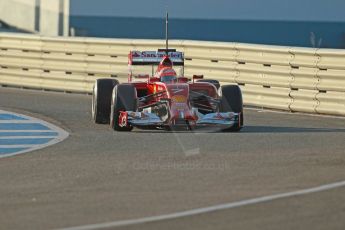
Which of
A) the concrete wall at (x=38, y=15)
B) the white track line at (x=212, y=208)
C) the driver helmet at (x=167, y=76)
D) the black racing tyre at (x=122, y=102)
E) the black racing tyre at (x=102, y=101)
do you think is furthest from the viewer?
the concrete wall at (x=38, y=15)

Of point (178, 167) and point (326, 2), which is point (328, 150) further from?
point (326, 2)

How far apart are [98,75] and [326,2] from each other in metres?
19.2

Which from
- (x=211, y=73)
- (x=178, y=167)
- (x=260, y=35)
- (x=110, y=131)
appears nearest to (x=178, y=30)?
(x=260, y=35)

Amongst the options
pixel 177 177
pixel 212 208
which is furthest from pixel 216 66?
pixel 212 208

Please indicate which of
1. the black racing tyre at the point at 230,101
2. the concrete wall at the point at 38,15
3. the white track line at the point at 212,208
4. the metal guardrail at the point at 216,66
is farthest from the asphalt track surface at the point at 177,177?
the concrete wall at the point at 38,15

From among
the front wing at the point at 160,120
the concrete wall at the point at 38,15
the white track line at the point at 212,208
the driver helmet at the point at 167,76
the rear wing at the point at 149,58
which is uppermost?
the concrete wall at the point at 38,15

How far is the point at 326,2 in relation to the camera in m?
40.7

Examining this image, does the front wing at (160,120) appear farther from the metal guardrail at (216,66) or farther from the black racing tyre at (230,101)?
the metal guardrail at (216,66)

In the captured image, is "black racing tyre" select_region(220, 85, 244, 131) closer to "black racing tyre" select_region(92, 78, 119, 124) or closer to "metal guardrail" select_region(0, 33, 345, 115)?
"black racing tyre" select_region(92, 78, 119, 124)

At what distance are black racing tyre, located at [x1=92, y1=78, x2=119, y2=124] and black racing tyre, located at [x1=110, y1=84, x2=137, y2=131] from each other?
916 millimetres

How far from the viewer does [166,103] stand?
50.1ft

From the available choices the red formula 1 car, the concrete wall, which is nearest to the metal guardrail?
the red formula 1 car

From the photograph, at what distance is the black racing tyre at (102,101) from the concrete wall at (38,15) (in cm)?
2429

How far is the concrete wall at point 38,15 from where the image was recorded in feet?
135
